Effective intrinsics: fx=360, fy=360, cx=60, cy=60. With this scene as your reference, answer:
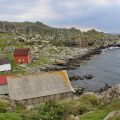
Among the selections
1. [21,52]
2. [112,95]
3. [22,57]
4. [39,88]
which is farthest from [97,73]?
[112,95]

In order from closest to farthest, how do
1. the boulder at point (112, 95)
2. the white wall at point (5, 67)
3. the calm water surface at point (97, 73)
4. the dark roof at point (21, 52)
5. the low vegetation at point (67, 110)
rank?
1. the low vegetation at point (67, 110)
2. the boulder at point (112, 95)
3. the calm water surface at point (97, 73)
4. the white wall at point (5, 67)
5. the dark roof at point (21, 52)

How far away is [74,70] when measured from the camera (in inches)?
4870

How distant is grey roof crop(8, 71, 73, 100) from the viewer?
6025cm

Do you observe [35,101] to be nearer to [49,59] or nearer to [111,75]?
[111,75]

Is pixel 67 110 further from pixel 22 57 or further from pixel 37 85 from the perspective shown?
pixel 22 57

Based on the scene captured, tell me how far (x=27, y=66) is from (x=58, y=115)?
8820 centimetres

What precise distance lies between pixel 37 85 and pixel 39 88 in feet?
2.06

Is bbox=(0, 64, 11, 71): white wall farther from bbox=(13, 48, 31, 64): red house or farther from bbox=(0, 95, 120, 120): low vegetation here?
bbox=(0, 95, 120, 120): low vegetation

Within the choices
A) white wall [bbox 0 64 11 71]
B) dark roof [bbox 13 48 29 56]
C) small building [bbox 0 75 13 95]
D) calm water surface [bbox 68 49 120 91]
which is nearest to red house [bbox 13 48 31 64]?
dark roof [bbox 13 48 29 56]

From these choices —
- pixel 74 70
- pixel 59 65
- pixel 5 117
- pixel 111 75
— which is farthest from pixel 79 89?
pixel 5 117

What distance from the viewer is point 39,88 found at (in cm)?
6216

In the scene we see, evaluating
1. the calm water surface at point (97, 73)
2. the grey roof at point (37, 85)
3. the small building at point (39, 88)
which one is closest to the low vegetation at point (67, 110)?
the small building at point (39, 88)

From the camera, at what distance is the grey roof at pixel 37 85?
198 ft

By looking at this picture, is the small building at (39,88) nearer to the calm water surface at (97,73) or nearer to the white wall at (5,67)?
the calm water surface at (97,73)
